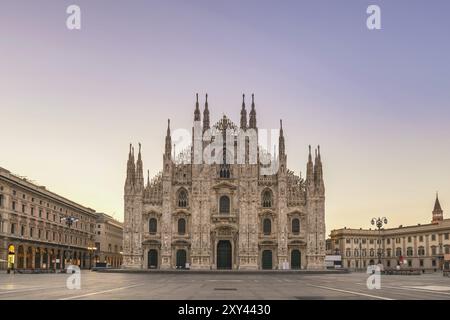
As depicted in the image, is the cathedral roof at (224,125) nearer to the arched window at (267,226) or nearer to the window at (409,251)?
the arched window at (267,226)

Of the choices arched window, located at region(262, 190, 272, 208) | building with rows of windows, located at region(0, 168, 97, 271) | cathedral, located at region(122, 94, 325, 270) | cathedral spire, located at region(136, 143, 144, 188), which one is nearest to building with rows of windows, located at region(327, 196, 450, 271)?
cathedral, located at region(122, 94, 325, 270)

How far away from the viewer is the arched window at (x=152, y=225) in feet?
280

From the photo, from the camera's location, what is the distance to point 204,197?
84.3 meters

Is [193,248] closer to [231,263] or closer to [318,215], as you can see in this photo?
[231,263]

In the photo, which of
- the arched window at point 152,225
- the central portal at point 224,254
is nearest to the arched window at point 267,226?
the central portal at point 224,254

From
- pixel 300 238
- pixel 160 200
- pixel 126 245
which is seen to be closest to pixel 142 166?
pixel 160 200

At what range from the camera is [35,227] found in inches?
3442

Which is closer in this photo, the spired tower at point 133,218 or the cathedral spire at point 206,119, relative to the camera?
the spired tower at point 133,218

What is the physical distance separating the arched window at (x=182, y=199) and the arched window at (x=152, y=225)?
4503 millimetres

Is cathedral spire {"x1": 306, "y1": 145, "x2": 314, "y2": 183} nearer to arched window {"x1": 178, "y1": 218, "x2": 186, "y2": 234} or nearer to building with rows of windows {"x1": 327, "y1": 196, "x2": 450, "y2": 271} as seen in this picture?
arched window {"x1": 178, "y1": 218, "x2": 186, "y2": 234}

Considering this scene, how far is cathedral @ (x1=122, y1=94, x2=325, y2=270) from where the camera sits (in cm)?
8362

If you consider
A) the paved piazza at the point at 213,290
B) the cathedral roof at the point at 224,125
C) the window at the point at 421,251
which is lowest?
the window at the point at 421,251

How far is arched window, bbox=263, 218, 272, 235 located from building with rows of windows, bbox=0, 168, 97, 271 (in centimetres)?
2747

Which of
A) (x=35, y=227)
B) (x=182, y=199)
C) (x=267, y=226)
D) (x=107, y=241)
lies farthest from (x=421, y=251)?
(x=35, y=227)
